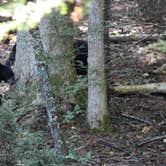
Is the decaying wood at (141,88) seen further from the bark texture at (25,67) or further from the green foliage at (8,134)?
the green foliage at (8,134)

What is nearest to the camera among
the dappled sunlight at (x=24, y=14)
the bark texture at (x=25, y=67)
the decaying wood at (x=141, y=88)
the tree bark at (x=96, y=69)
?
the dappled sunlight at (x=24, y=14)

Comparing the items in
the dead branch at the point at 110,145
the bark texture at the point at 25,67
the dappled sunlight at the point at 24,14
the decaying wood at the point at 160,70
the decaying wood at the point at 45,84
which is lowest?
the dead branch at the point at 110,145

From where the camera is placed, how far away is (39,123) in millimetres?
8875

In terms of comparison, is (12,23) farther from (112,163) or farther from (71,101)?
(71,101)

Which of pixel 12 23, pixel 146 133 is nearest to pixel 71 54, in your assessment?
pixel 146 133

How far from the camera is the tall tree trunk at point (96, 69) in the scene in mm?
7834

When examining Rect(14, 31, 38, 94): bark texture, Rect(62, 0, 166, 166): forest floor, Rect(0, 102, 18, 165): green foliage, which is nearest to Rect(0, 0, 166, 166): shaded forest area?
Rect(62, 0, 166, 166): forest floor

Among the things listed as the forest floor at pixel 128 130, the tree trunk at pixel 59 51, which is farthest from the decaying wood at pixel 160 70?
the tree trunk at pixel 59 51

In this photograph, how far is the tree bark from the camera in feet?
25.7

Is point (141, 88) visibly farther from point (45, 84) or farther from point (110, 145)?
point (45, 84)

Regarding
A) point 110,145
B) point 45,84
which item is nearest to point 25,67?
point 110,145

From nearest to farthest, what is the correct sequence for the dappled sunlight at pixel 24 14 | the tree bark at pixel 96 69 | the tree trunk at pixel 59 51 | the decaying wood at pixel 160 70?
1. the dappled sunlight at pixel 24 14
2. the tree bark at pixel 96 69
3. the tree trunk at pixel 59 51
4. the decaying wood at pixel 160 70

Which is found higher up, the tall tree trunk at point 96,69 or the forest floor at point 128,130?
the tall tree trunk at point 96,69

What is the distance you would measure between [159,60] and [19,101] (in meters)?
4.71
